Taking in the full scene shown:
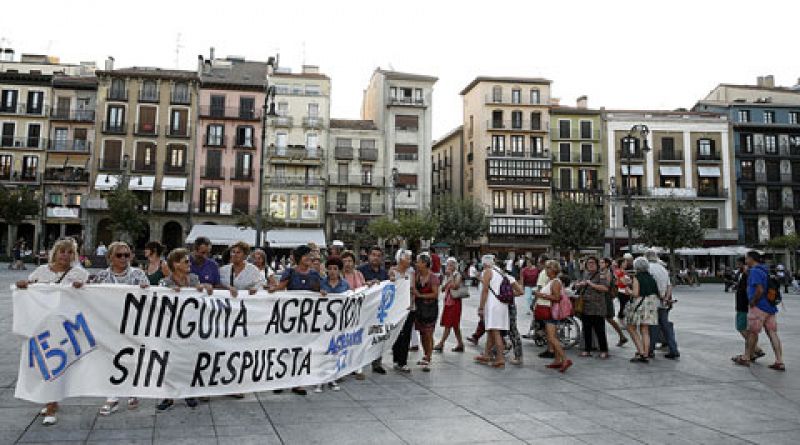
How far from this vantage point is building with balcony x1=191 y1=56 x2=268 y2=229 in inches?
1839

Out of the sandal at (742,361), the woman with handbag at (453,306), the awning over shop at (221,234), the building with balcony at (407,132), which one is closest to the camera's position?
the sandal at (742,361)

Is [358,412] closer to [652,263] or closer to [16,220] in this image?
[652,263]

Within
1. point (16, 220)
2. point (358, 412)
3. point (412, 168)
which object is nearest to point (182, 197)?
point (16, 220)

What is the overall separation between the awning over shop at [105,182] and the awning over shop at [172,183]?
3.65m

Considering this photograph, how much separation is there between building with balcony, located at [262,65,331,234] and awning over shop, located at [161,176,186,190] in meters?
6.82

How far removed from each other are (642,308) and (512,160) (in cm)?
4551

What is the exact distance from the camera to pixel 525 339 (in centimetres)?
1136

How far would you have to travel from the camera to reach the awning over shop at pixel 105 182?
44406mm

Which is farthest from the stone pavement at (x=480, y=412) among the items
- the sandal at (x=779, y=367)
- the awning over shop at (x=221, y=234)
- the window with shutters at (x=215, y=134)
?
the window with shutters at (x=215, y=134)

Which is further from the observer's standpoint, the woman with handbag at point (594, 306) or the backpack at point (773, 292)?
the woman with handbag at point (594, 306)

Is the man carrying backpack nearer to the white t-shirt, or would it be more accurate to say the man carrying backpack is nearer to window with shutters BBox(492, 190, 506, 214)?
the white t-shirt

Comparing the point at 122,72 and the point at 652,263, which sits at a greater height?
the point at 122,72

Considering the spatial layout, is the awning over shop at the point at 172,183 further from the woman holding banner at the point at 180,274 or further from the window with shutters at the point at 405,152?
the woman holding banner at the point at 180,274

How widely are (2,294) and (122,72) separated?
3486 cm
